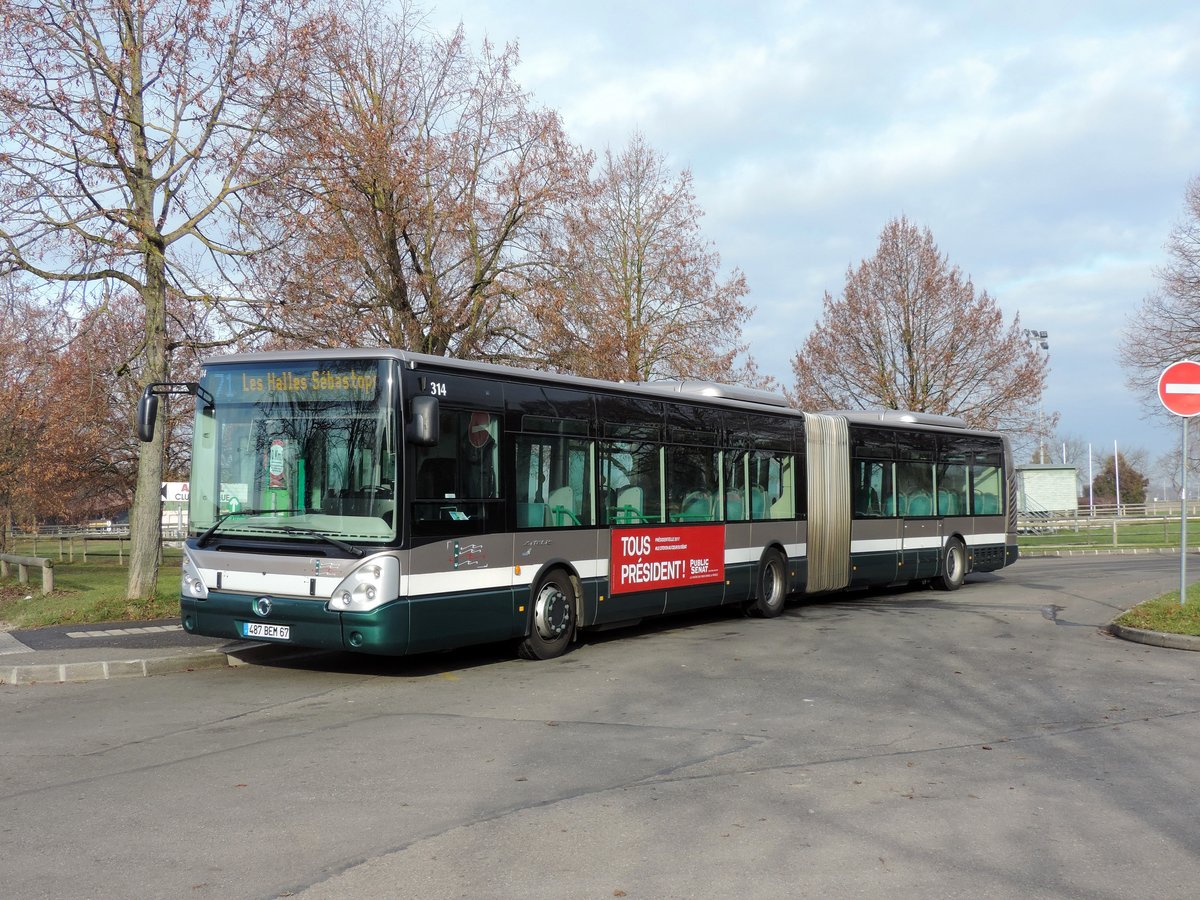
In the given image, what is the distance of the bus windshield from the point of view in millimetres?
10039

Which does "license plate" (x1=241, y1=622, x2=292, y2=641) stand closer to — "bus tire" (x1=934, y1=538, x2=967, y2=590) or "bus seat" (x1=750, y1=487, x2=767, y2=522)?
"bus seat" (x1=750, y1=487, x2=767, y2=522)

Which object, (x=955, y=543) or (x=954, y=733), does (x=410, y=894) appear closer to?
(x=954, y=733)

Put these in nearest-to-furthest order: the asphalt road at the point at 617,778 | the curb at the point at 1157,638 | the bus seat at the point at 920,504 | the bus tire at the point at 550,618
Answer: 1. the asphalt road at the point at 617,778
2. the bus tire at the point at 550,618
3. the curb at the point at 1157,638
4. the bus seat at the point at 920,504

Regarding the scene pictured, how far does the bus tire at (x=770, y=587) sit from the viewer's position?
1650 centimetres

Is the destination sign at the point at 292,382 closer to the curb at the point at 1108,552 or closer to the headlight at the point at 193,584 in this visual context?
the headlight at the point at 193,584

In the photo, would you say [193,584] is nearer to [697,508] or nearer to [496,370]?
[496,370]

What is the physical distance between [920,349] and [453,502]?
26896mm

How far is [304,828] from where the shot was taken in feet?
18.6

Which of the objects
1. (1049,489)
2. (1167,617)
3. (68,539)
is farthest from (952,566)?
(68,539)

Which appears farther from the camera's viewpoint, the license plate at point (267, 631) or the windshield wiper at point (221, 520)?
the windshield wiper at point (221, 520)

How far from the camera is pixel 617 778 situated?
678 centimetres

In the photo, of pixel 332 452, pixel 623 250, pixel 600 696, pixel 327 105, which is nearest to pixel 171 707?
pixel 332 452

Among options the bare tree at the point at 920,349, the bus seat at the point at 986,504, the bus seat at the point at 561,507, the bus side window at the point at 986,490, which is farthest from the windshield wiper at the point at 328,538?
the bare tree at the point at 920,349

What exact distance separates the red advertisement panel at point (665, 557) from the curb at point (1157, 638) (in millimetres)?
5041
